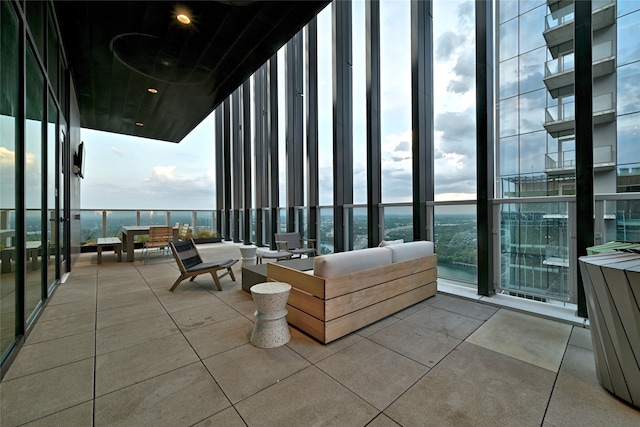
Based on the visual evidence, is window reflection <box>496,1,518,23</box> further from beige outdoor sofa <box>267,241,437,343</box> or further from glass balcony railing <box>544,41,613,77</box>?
beige outdoor sofa <box>267,241,437,343</box>

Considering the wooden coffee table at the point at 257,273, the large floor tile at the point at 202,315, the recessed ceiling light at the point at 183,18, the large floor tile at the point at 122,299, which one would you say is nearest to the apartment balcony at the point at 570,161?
the wooden coffee table at the point at 257,273

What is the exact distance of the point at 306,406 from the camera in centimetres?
151

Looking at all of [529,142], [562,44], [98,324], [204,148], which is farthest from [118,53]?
[204,148]

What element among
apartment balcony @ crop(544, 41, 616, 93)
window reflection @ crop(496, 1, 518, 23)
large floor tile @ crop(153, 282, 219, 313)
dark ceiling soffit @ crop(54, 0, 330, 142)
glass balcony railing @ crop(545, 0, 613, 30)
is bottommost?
large floor tile @ crop(153, 282, 219, 313)

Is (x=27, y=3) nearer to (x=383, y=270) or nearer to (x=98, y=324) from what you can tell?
(x=98, y=324)

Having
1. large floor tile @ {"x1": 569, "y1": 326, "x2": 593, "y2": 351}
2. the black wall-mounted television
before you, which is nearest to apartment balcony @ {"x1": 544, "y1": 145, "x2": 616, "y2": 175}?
large floor tile @ {"x1": 569, "y1": 326, "x2": 593, "y2": 351}

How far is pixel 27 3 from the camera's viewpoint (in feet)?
8.01

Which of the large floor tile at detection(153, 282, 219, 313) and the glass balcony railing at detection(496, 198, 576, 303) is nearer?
the glass balcony railing at detection(496, 198, 576, 303)

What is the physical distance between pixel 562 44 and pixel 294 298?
17.4 feet

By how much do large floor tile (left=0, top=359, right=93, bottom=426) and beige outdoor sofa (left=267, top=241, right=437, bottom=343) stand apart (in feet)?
5.23

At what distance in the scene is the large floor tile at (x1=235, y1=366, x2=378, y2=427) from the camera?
1.40 m

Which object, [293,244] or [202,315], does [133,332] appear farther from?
[293,244]

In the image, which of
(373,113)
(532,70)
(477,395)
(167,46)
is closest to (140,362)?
(477,395)

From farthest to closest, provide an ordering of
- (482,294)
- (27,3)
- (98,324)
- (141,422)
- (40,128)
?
(482,294)
(40,128)
(98,324)
(27,3)
(141,422)
